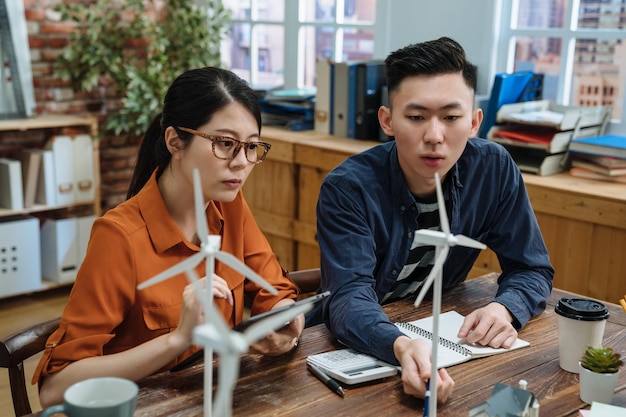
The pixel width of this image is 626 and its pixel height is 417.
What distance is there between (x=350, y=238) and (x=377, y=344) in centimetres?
32

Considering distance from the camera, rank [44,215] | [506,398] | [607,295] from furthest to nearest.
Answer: [44,215] → [607,295] → [506,398]

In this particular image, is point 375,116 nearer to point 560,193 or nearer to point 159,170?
point 560,193

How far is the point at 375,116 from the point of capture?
353 cm

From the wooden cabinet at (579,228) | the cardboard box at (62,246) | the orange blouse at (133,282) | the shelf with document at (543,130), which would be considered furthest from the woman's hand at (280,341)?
the cardboard box at (62,246)

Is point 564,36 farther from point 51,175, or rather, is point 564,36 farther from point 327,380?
point 51,175

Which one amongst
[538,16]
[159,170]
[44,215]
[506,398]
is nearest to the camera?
[506,398]

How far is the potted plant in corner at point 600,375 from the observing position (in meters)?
1.31

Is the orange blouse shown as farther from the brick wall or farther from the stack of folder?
the brick wall

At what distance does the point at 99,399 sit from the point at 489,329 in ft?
2.79

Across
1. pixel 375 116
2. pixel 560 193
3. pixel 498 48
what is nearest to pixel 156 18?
pixel 375 116

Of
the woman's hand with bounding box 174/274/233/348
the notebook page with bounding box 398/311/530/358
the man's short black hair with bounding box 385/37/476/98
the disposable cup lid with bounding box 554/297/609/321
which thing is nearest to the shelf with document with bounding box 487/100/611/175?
the man's short black hair with bounding box 385/37/476/98

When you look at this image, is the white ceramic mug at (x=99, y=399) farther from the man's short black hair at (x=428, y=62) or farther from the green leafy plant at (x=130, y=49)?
the green leafy plant at (x=130, y=49)

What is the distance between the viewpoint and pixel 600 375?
1305 mm

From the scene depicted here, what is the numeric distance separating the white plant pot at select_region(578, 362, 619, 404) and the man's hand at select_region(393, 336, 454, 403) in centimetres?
23
